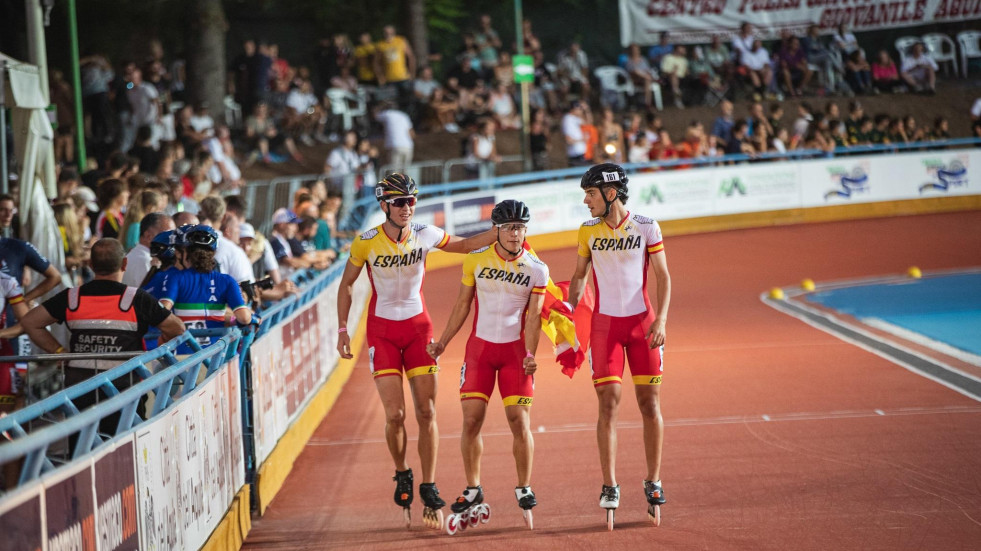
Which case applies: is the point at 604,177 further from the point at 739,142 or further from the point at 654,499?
the point at 739,142

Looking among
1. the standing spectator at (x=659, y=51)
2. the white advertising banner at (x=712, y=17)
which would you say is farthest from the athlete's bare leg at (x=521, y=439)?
→ the white advertising banner at (x=712, y=17)

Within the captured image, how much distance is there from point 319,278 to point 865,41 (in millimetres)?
29572

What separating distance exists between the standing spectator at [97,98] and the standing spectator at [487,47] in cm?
1037

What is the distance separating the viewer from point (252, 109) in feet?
84.3

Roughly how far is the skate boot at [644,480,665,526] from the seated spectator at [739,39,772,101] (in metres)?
26.3

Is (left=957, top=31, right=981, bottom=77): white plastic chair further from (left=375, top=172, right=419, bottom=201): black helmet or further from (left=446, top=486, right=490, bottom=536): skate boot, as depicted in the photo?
(left=446, top=486, right=490, bottom=536): skate boot

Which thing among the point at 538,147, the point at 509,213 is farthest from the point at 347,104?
the point at 509,213

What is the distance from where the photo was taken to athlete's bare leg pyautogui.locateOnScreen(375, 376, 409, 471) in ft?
25.0

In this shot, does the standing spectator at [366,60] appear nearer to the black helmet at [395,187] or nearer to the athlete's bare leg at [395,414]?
the black helmet at [395,187]

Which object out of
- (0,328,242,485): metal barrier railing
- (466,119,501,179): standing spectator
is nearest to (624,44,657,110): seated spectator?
(466,119,501,179): standing spectator

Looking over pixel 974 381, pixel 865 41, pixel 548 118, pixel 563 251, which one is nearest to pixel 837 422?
pixel 974 381

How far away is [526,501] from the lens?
725cm

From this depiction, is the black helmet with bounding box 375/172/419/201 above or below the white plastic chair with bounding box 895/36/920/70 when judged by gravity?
below

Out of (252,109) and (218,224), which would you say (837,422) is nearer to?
(218,224)
